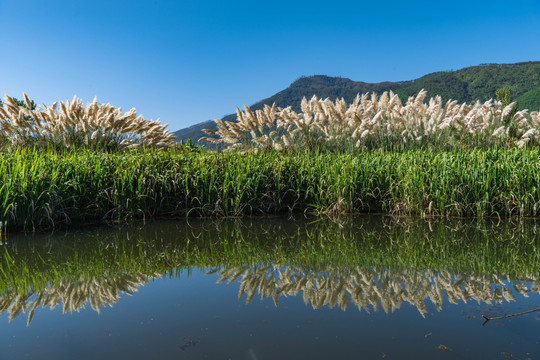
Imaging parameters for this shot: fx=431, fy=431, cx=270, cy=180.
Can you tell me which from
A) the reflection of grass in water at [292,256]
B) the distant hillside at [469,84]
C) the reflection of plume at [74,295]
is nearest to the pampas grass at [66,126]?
the reflection of grass in water at [292,256]

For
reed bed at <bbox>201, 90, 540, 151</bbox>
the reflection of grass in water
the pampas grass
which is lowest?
the reflection of grass in water

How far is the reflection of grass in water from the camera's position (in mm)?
2750

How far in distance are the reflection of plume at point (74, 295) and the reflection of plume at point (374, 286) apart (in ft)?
2.16

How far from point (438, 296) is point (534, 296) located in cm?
57

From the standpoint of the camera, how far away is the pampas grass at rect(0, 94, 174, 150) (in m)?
7.80

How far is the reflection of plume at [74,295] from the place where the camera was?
8.07ft

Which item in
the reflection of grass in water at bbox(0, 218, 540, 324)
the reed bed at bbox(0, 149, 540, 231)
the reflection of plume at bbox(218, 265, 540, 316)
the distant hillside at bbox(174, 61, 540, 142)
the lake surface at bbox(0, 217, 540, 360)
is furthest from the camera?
the distant hillside at bbox(174, 61, 540, 142)

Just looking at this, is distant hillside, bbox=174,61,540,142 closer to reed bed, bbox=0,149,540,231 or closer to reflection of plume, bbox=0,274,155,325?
reed bed, bbox=0,149,540,231

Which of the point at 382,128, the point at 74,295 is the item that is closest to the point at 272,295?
the point at 74,295

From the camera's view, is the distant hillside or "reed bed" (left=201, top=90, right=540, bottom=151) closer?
"reed bed" (left=201, top=90, right=540, bottom=151)

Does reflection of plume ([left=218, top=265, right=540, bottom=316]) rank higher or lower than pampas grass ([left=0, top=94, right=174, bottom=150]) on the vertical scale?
lower

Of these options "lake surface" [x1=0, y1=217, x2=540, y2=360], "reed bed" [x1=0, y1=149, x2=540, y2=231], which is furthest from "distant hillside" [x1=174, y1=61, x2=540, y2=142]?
"lake surface" [x1=0, y1=217, x2=540, y2=360]

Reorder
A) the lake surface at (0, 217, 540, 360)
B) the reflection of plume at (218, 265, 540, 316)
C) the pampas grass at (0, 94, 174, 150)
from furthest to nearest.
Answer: the pampas grass at (0, 94, 174, 150)
the reflection of plume at (218, 265, 540, 316)
the lake surface at (0, 217, 540, 360)

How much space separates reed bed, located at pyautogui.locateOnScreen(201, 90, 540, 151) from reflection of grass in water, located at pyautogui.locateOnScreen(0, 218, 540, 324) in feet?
11.0
